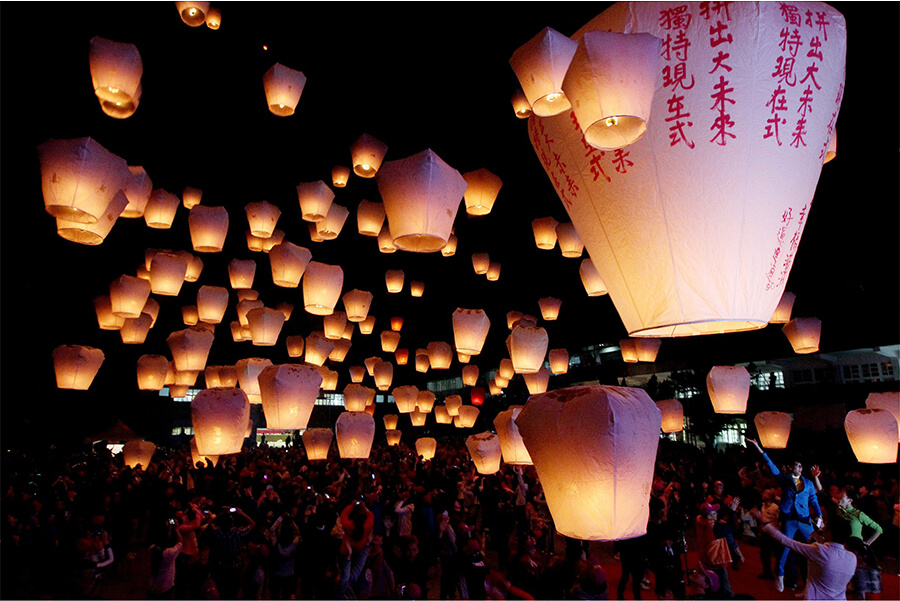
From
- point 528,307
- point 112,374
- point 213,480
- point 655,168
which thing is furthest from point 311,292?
point 112,374

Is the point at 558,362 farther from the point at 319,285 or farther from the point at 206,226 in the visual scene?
the point at 206,226

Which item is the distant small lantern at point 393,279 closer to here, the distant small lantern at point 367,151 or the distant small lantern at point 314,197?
the distant small lantern at point 314,197

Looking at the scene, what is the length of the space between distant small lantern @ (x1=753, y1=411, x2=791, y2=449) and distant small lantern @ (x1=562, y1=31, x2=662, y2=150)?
8953 mm

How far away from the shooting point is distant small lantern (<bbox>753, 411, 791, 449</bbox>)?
9062 mm

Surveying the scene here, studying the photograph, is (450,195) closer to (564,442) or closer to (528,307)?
(564,442)

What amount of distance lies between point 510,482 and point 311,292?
4821 mm

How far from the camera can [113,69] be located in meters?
3.58

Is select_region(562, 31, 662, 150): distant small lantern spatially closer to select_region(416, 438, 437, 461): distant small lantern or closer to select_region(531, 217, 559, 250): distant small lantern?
select_region(531, 217, 559, 250): distant small lantern

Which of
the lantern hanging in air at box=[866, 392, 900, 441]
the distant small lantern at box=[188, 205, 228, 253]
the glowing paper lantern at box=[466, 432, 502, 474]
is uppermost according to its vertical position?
the distant small lantern at box=[188, 205, 228, 253]

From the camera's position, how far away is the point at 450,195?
3254 millimetres

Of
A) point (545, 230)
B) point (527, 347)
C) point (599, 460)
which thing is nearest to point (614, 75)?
point (599, 460)

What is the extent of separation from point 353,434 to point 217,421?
109 inches

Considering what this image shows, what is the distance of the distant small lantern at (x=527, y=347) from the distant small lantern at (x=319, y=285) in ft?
7.43

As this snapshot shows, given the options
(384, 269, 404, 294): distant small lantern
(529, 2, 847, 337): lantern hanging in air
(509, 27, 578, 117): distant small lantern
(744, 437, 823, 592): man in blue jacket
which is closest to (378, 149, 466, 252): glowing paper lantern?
(509, 27, 578, 117): distant small lantern
